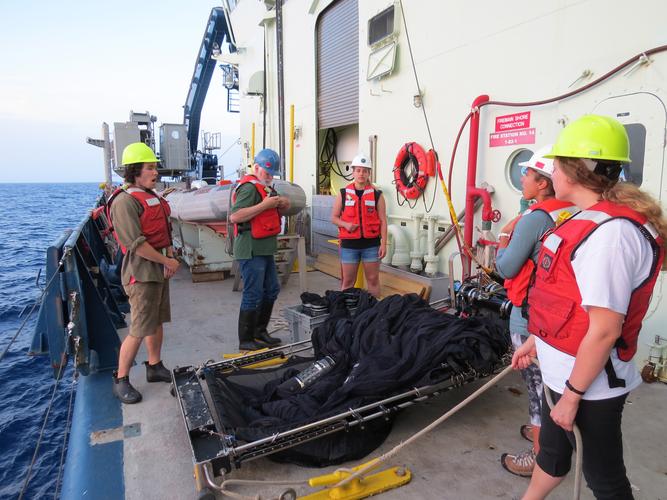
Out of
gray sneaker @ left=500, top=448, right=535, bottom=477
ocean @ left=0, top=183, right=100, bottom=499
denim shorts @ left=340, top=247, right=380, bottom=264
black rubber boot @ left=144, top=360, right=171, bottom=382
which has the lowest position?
ocean @ left=0, top=183, right=100, bottom=499

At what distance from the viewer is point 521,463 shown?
2.24 meters

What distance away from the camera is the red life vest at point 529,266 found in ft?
6.15

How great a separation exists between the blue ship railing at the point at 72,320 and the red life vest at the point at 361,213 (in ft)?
7.23

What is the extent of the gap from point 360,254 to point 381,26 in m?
3.30

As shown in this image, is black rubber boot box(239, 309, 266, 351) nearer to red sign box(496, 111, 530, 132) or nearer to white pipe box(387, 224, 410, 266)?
white pipe box(387, 224, 410, 266)

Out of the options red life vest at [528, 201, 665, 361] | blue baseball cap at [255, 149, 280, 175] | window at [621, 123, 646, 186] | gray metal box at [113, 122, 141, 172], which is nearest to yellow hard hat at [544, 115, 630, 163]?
red life vest at [528, 201, 665, 361]

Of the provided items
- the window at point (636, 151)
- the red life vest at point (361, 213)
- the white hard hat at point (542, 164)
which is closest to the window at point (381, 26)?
the red life vest at point (361, 213)

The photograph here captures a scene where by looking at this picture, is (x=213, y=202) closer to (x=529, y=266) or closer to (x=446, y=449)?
(x=446, y=449)

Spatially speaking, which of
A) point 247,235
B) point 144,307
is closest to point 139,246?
point 144,307

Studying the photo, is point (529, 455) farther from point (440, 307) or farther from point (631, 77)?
point (631, 77)

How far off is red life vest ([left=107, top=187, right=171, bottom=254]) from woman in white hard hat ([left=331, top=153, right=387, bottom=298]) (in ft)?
5.81

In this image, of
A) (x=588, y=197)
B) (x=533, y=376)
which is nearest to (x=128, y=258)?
(x=533, y=376)

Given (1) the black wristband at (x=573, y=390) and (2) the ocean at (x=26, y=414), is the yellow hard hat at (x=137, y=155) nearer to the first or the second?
(2) the ocean at (x=26, y=414)

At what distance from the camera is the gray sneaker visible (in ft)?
7.28
